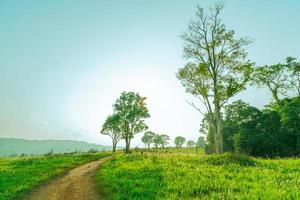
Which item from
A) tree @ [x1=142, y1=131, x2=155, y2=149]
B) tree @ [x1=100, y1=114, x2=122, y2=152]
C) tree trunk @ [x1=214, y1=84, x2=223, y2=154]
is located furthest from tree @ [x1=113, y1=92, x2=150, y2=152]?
tree @ [x1=142, y1=131, x2=155, y2=149]

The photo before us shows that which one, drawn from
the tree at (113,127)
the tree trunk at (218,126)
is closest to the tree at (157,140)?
the tree at (113,127)

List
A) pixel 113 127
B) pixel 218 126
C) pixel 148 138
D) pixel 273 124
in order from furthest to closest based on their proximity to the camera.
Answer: pixel 148 138 < pixel 113 127 < pixel 273 124 < pixel 218 126

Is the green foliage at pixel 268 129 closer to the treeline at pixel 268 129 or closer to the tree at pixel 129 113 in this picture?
the treeline at pixel 268 129

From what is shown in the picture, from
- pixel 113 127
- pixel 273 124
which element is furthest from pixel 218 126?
pixel 113 127

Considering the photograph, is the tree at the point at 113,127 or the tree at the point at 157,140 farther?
the tree at the point at 157,140

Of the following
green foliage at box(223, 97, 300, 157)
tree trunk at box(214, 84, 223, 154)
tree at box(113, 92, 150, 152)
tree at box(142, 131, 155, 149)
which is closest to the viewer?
tree trunk at box(214, 84, 223, 154)

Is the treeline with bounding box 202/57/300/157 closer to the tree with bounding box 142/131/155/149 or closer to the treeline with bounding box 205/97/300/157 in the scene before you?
the treeline with bounding box 205/97/300/157

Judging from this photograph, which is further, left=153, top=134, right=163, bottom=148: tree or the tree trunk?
left=153, top=134, right=163, bottom=148: tree

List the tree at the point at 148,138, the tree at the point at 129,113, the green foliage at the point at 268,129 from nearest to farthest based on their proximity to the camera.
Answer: the green foliage at the point at 268,129 → the tree at the point at 129,113 → the tree at the point at 148,138

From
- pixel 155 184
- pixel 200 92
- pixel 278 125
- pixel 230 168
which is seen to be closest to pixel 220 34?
pixel 200 92

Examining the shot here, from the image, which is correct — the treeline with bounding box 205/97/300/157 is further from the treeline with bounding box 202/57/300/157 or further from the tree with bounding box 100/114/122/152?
the tree with bounding box 100/114/122/152

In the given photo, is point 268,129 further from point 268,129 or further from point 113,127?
point 113,127

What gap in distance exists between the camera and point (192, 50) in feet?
101

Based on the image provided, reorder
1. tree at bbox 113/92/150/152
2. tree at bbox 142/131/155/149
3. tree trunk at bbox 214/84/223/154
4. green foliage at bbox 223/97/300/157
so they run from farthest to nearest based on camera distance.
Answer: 1. tree at bbox 142/131/155/149
2. tree at bbox 113/92/150/152
3. green foliage at bbox 223/97/300/157
4. tree trunk at bbox 214/84/223/154
